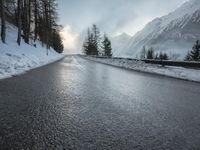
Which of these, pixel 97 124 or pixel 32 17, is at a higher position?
pixel 32 17

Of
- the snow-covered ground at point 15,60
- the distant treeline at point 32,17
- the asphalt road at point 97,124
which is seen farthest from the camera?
the distant treeline at point 32,17

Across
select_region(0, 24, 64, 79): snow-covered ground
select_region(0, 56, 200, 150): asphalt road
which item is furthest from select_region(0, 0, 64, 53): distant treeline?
select_region(0, 56, 200, 150): asphalt road

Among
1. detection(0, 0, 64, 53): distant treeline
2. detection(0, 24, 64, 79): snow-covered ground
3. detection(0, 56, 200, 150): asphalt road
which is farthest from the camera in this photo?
detection(0, 0, 64, 53): distant treeline

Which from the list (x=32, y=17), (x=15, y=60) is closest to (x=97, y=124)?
(x=15, y=60)

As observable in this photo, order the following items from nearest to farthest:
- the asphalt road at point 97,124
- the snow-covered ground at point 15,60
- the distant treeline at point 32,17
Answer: the asphalt road at point 97,124 < the snow-covered ground at point 15,60 < the distant treeline at point 32,17

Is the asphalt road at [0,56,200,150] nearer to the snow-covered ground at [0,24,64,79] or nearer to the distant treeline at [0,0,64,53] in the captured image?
the snow-covered ground at [0,24,64,79]

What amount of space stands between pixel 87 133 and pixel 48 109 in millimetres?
1577

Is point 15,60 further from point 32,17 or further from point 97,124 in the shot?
point 32,17

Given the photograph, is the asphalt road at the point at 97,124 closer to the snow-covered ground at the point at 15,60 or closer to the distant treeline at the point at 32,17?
the snow-covered ground at the point at 15,60

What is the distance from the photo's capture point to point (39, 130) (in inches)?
122

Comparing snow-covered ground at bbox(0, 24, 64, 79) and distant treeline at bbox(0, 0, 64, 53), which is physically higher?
distant treeline at bbox(0, 0, 64, 53)

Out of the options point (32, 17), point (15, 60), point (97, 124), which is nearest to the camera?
point (97, 124)

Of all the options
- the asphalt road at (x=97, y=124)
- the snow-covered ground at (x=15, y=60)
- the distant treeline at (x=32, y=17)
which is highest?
the distant treeline at (x=32, y=17)

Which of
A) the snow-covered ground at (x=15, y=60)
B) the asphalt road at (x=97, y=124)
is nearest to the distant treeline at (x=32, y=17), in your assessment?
the snow-covered ground at (x=15, y=60)
